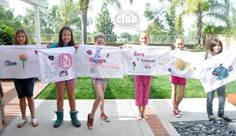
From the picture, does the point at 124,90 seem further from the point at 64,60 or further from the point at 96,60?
the point at 64,60

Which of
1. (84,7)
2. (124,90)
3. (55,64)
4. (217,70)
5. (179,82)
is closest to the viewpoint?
(55,64)

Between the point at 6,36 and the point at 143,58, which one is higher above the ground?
the point at 6,36

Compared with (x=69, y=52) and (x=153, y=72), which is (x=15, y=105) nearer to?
(x=69, y=52)

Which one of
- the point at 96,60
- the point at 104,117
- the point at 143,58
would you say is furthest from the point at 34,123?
the point at 143,58

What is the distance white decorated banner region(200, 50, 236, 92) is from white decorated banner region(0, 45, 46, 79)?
9.44 feet

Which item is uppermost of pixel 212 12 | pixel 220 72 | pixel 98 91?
pixel 212 12

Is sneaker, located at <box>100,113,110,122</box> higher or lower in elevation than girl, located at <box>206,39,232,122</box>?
lower

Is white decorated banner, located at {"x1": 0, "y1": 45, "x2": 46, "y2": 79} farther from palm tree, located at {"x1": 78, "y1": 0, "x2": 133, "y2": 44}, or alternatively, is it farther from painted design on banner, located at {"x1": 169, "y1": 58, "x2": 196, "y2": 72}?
palm tree, located at {"x1": 78, "y1": 0, "x2": 133, "y2": 44}

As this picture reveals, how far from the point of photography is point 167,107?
5.51 m

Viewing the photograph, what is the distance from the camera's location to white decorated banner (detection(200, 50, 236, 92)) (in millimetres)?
4539

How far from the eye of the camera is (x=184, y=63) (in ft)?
15.6

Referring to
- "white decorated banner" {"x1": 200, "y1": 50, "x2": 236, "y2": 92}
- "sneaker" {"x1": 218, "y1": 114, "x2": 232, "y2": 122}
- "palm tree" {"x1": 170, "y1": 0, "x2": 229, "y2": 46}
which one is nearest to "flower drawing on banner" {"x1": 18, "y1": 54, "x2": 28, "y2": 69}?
"white decorated banner" {"x1": 200, "y1": 50, "x2": 236, "y2": 92}

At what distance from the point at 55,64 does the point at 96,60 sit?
2.19 feet

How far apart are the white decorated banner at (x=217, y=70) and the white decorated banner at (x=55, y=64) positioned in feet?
7.64
